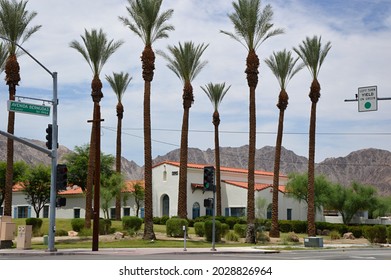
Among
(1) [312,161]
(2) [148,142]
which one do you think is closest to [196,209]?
(1) [312,161]

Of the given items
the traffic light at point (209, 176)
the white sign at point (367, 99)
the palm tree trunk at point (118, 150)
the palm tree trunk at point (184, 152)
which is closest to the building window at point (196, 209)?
the palm tree trunk at point (118, 150)

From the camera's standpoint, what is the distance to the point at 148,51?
47594mm

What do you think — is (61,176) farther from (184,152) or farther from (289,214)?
Result: (289,214)

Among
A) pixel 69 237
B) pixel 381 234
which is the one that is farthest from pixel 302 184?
pixel 69 237

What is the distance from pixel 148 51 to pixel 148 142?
686cm

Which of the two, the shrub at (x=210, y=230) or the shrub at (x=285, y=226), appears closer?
the shrub at (x=210, y=230)

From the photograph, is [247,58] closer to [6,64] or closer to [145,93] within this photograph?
[145,93]

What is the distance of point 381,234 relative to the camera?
176 ft

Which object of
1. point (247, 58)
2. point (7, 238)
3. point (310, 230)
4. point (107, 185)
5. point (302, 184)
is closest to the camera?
point (7, 238)

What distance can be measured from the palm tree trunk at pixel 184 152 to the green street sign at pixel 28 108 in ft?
68.7

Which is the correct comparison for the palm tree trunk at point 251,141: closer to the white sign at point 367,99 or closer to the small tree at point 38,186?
the white sign at point 367,99

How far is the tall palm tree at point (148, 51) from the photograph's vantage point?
151 ft

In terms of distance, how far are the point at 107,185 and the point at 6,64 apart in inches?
891

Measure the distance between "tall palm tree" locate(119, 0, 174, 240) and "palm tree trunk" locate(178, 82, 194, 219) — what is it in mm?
6918
